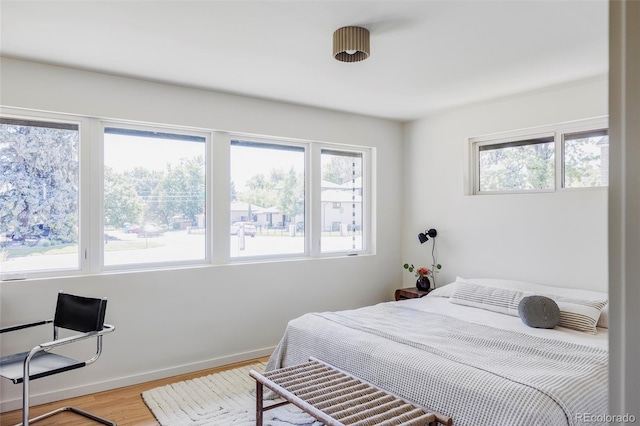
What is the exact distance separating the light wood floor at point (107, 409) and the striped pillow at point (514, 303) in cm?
259

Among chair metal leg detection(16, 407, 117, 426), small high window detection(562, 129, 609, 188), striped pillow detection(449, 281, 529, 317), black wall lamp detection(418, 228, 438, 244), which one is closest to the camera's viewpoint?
chair metal leg detection(16, 407, 117, 426)

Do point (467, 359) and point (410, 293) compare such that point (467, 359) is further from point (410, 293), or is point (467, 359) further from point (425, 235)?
point (425, 235)

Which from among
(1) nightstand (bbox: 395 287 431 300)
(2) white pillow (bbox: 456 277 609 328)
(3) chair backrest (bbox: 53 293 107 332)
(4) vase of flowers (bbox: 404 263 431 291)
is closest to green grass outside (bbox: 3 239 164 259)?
(3) chair backrest (bbox: 53 293 107 332)

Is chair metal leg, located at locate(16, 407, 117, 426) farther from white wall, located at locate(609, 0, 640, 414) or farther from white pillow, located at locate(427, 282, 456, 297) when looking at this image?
white wall, located at locate(609, 0, 640, 414)

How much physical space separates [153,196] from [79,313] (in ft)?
3.75

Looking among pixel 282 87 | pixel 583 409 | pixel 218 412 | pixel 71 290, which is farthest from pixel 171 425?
pixel 282 87

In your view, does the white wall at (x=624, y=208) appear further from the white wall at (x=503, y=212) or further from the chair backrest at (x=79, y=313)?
the white wall at (x=503, y=212)

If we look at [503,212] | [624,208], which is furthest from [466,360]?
[503,212]

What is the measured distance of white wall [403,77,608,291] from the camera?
3416mm

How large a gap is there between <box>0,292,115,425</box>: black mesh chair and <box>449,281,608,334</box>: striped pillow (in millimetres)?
2781

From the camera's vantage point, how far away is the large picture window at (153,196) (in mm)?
3402

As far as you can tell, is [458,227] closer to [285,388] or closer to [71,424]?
[285,388]

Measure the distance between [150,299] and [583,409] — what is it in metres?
3.00

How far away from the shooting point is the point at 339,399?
83.2 inches
